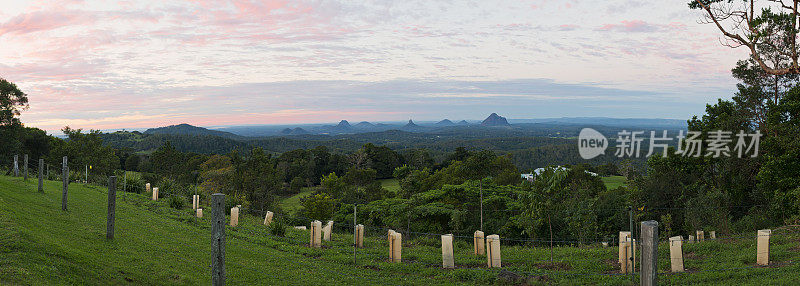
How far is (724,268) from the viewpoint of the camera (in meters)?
10.8

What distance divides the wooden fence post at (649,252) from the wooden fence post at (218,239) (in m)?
6.40

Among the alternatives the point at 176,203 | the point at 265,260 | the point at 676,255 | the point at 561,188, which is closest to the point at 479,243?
the point at 561,188

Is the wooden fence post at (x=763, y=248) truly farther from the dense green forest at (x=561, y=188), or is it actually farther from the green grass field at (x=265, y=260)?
the dense green forest at (x=561, y=188)

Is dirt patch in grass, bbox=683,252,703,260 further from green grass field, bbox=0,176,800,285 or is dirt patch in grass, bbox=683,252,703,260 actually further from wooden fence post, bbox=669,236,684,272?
wooden fence post, bbox=669,236,684,272

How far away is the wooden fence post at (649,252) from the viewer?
6.15 metres

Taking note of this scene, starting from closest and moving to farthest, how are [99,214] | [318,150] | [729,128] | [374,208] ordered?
[99,214], [729,128], [374,208], [318,150]

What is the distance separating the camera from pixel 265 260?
1180cm

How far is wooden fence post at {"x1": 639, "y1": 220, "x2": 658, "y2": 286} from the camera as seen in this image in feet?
20.2

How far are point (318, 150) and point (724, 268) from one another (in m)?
80.6

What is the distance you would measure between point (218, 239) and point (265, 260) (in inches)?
213

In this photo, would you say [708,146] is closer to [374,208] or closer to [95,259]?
[374,208]

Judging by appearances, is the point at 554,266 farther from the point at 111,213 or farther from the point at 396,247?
the point at 111,213

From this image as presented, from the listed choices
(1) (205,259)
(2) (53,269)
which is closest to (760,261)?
(1) (205,259)

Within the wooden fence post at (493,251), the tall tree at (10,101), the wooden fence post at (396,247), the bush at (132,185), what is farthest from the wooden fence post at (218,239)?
the tall tree at (10,101)
